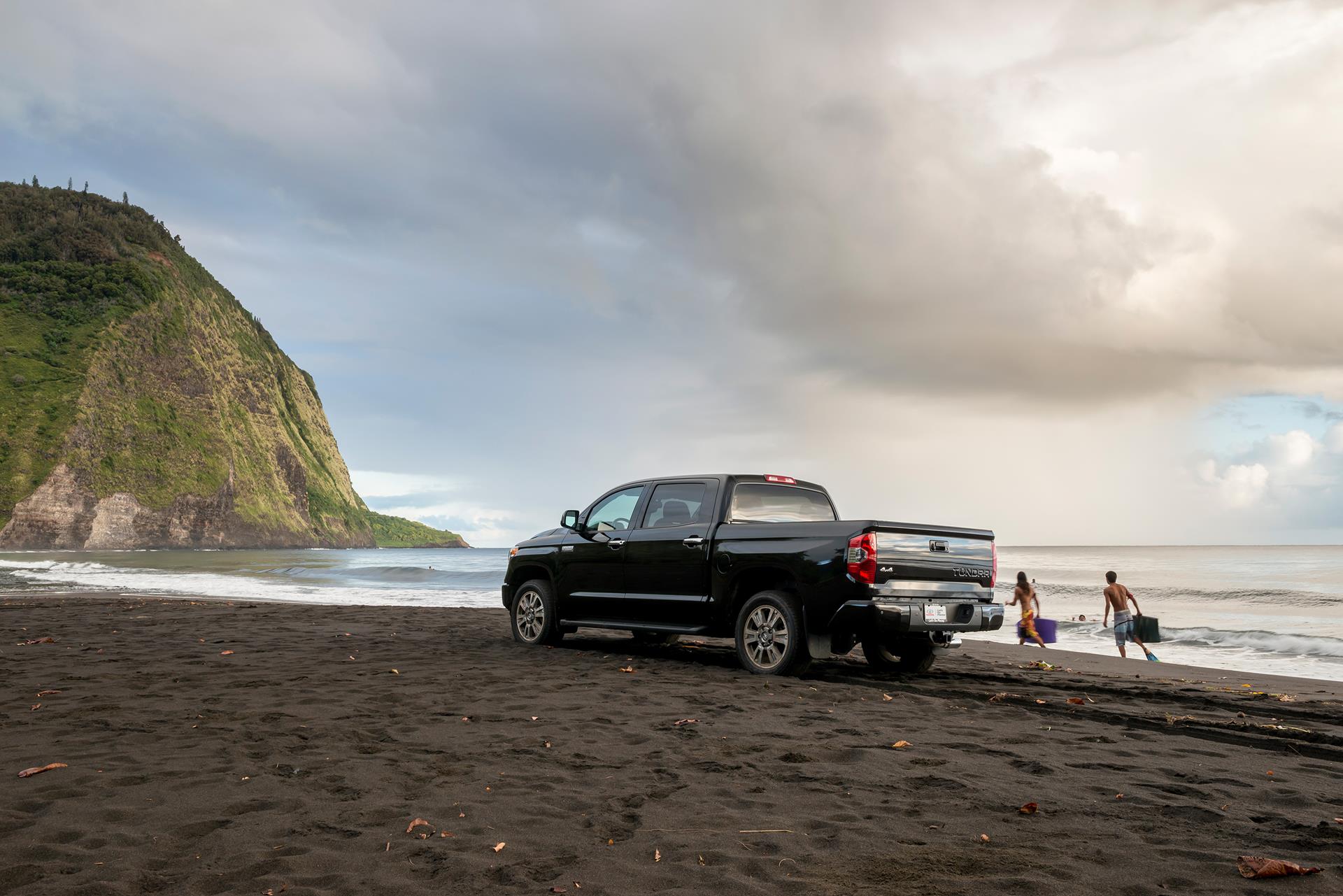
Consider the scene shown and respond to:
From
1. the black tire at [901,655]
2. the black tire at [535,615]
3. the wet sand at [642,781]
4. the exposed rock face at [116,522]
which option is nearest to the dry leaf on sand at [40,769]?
the wet sand at [642,781]

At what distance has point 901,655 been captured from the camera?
9.88 metres

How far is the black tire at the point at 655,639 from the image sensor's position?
39.2 feet

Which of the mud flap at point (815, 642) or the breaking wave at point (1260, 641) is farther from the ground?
the breaking wave at point (1260, 641)

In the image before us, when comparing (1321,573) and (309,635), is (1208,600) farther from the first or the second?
(309,635)

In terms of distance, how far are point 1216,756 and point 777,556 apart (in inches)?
161

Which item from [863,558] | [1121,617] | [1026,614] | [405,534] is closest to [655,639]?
[863,558]

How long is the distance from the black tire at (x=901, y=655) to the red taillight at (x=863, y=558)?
1.65m

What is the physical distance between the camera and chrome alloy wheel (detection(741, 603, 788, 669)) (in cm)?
876

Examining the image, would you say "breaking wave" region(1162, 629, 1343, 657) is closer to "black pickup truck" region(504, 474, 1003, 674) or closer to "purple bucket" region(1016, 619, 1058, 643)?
Result: "purple bucket" region(1016, 619, 1058, 643)

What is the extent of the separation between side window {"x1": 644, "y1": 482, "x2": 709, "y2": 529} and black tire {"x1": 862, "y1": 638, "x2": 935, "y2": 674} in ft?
7.57

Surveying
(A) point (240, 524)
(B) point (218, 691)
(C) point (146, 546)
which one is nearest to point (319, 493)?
(A) point (240, 524)

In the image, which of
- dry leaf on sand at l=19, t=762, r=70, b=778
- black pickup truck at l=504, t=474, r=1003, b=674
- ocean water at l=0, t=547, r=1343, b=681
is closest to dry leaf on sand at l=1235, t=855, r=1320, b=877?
black pickup truck at l=504, t=474, r=1003, b=674

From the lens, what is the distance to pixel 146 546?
8250 centimetres

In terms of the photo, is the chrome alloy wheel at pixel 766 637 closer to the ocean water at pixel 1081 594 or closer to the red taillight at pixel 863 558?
the red taillight at pixel 863 558
